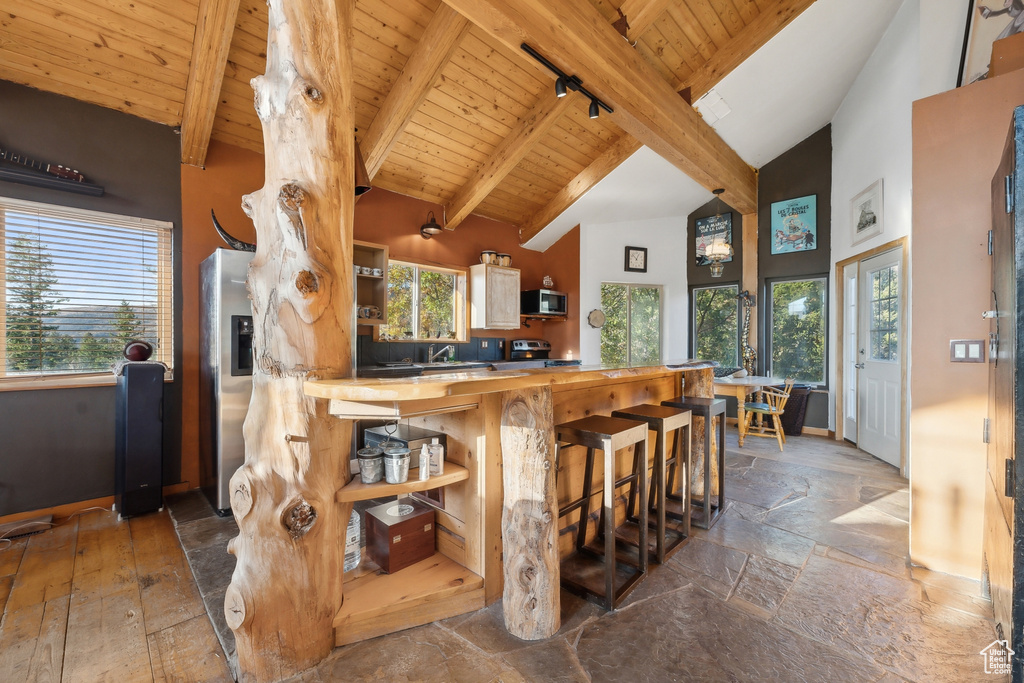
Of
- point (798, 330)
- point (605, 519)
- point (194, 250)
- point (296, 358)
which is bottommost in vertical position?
point (605, 519)

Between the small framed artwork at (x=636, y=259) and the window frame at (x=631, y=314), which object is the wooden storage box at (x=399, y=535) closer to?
the window frame at (x=631, y=314)

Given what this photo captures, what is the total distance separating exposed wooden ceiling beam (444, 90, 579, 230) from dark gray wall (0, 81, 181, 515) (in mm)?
2677

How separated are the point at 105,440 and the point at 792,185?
767 cm

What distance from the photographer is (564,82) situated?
10.2ft

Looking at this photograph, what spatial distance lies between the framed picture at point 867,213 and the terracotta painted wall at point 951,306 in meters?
2.61

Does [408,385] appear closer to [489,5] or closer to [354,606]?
[354,606]

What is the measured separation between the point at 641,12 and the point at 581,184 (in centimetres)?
204

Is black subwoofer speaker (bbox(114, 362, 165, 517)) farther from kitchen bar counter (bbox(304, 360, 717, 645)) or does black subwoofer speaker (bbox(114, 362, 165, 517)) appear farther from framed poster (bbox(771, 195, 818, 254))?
framed poster (bbox(771, 195, 818, 254))

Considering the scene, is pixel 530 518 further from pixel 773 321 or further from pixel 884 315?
pixel 773 321

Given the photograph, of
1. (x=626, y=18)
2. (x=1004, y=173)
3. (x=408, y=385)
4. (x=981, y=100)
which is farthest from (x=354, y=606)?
(x=626, y=18)

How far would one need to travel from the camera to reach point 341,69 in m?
1.65

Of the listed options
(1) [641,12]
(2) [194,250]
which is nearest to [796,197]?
(1) [641,12]

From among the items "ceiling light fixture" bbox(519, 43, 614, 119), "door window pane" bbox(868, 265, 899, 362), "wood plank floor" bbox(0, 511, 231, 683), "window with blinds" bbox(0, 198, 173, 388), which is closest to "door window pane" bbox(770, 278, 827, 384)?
"door window pane" bbox(868, 265, 899, 362)

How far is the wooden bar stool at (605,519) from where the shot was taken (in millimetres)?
1799
